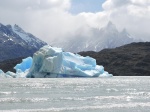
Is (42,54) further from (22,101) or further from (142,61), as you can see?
(142,61)

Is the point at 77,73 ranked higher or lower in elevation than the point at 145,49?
lower

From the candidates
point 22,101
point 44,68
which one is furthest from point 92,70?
point 22,101

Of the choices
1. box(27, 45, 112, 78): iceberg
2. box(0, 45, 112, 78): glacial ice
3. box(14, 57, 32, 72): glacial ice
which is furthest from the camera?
box(14, 57, 32, 72): glacial ice

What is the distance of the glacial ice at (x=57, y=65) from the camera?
8544 cm

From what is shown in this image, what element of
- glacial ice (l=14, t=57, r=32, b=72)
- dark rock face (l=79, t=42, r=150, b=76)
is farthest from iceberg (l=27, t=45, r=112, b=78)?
dark rock face (l=79, t=42, r=150, b=76)

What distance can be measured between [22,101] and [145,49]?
164127 mm

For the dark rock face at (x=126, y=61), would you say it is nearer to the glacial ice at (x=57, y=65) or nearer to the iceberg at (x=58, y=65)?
the glacial ice at (x=57, y=65)

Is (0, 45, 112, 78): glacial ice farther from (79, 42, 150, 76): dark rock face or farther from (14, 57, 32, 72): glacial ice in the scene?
(79, 42, 150, 76): dark rock face

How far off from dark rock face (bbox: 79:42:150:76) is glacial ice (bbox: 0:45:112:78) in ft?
204

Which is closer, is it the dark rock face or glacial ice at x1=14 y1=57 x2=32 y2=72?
glacial ice at x1=14 y1=57 x2=32 y2=72

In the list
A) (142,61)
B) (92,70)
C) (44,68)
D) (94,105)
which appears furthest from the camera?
(142,61)

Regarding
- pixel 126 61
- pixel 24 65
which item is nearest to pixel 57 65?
pixel 24 65

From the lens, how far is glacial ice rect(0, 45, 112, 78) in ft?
280

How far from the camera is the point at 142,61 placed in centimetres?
16550
